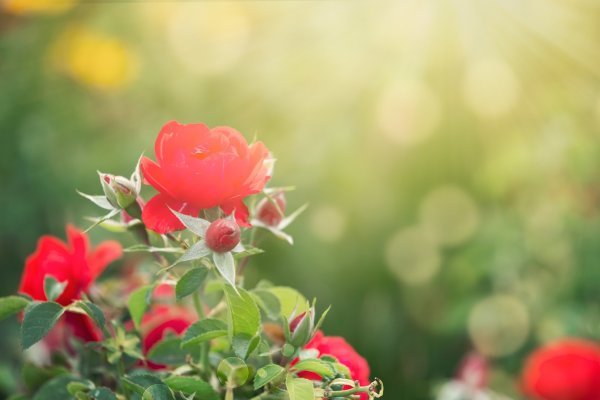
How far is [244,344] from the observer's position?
1.60 ft

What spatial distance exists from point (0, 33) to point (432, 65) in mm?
1476

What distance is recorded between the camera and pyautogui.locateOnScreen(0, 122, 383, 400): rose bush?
19.0 inches

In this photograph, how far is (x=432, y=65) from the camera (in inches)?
91.4

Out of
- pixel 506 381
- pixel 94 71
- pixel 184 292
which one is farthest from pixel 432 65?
pixel 184 292

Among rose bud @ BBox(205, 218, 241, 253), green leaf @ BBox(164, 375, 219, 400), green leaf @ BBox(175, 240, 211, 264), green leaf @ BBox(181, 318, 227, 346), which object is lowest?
green leaf @ BBox(164, 375, 219, 400)

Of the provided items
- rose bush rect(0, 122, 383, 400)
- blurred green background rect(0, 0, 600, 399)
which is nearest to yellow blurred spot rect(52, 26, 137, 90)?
blurred green background rect(0, 0, 600, 399)

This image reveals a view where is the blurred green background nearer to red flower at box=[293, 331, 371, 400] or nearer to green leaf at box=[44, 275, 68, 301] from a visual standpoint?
red flower at box=[293, 331, 371, 400]

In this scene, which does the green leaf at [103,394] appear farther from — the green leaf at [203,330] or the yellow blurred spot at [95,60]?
the yellow blurred spot at [95,60]

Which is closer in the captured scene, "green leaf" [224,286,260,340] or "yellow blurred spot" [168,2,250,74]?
"green leaf" [224,286,260,340]

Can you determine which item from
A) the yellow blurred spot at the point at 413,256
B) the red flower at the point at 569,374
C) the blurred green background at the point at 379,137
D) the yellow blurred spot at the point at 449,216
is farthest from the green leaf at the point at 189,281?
the yellow blurred spot at the point at 449,216

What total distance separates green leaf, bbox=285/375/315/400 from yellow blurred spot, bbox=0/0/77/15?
2.34m

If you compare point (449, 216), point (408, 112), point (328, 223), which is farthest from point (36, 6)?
point (449, 216)

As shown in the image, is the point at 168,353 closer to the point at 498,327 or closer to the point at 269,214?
the point at 269,214

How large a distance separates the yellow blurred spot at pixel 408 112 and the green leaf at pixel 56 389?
144 cm
